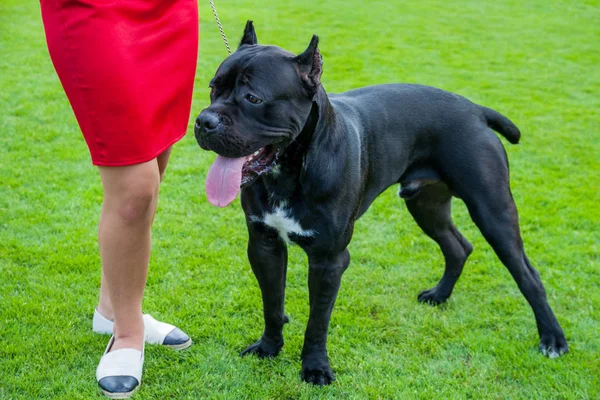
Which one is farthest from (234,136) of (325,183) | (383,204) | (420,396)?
(383,204)

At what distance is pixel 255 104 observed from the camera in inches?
106

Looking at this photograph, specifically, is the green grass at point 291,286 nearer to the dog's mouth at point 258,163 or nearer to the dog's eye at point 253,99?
the dog's mouth at point 258,163

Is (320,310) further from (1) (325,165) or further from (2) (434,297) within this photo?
(2) (434,297)

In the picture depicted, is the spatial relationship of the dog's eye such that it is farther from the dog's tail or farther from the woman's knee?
the dog's tail

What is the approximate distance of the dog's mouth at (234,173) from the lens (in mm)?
2705

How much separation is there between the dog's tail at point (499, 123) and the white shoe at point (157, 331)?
6.66 ft

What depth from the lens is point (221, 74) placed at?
2.75 metres

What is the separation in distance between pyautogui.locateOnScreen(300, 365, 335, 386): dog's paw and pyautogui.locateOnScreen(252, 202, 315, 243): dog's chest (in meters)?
0.72

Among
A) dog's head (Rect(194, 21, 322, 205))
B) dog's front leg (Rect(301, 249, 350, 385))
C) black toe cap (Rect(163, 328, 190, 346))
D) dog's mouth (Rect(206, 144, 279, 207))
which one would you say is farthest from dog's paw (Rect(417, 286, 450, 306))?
dog's head (Rect(194, 21, 322, 205))

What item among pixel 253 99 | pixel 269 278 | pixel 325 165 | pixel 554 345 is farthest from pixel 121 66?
pixel 554 345

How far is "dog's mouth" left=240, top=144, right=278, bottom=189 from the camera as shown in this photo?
284 cm

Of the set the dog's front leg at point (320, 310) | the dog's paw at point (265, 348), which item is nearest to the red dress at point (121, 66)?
the dog's front leg at point (320, 310)

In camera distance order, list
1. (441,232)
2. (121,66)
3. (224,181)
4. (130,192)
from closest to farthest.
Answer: (121,66) < (224,181) < (130,192) < (441,232)

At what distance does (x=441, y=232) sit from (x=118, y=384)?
6.88 ft
